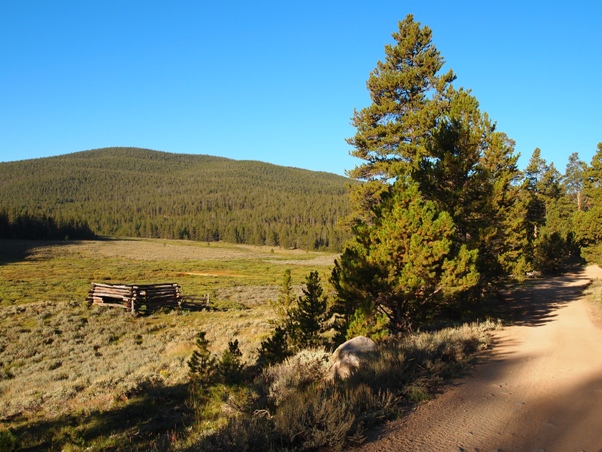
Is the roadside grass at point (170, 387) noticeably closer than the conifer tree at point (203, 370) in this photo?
Yes

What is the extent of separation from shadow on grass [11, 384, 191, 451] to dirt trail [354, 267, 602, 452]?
181 inches

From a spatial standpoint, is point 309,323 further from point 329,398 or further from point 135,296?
point 135,296

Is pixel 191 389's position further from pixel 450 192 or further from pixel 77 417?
pixel 450 192

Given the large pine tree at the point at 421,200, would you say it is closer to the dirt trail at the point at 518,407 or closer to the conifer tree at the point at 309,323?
the conifer tree at the point at 309,323

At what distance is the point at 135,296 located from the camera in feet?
86.4

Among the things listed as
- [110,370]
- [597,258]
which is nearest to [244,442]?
[110,370]

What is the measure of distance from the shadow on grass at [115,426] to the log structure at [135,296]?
1671cm

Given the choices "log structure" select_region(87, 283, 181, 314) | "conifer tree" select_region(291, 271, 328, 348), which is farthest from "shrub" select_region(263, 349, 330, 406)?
"log structure" select_region(87, 283, 181, 314)

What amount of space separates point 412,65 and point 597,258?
19.9 meters

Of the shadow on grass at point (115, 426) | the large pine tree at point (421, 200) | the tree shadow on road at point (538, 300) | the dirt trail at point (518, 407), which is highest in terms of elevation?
the large pine tree at point (421, 200)

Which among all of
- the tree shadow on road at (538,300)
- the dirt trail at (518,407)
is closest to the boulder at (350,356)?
the dirt trail at (518,407)

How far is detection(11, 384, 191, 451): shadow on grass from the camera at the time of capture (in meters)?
7.90

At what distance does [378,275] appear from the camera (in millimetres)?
11344

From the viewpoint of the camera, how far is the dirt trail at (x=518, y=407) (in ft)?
16.3
